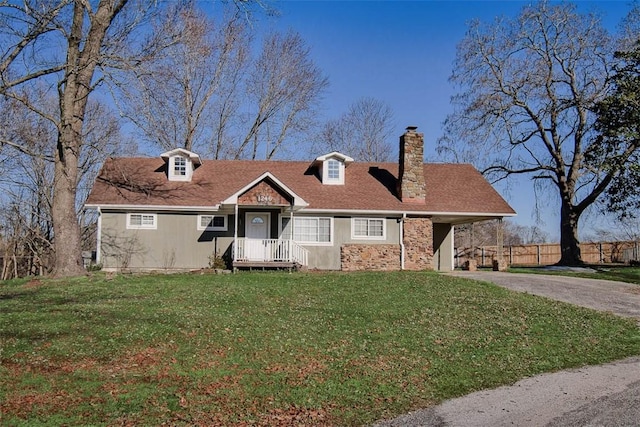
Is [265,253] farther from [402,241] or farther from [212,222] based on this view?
[402,241]

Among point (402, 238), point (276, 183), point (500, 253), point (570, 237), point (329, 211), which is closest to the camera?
point (276, 183)

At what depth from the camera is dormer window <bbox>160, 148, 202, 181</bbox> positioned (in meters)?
24.7

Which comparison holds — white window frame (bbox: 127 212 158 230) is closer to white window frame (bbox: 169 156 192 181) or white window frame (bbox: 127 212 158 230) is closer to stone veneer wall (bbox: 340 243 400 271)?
white window frame (bbox: 169 156 192 181)

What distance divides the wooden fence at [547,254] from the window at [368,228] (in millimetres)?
15096

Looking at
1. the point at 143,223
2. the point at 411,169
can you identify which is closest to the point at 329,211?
the point at 411,169

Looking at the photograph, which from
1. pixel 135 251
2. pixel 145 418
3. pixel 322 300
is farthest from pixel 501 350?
pixel 135 251

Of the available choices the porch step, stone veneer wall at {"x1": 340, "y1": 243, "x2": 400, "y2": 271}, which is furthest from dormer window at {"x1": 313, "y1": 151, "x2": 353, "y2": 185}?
the porch step

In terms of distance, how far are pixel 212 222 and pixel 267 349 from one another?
44.9 feet

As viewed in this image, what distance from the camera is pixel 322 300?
14430 millimetres

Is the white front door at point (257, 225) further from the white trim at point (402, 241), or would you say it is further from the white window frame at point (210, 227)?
the white trim at point (402, 241)

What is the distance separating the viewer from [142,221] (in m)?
22.8

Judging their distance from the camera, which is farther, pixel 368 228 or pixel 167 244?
pixel 368 228

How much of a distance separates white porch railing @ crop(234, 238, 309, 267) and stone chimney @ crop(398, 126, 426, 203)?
18.6ft

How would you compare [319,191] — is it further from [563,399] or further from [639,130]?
[563,399]
